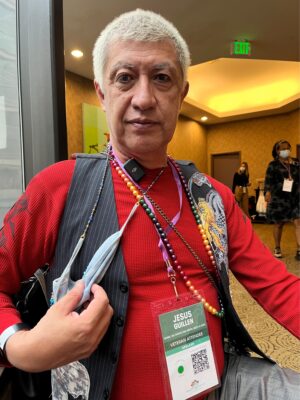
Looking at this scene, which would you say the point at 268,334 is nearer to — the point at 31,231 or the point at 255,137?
the point at 31,231

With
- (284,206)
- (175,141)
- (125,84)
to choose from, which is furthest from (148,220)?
(175,141)

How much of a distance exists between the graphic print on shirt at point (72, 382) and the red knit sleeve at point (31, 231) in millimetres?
209

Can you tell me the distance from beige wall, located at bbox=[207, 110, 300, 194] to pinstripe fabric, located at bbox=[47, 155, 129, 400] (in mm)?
8618

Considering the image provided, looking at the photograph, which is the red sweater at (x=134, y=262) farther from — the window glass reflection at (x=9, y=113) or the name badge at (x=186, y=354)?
the window glass reflection at (x=9, y=113)

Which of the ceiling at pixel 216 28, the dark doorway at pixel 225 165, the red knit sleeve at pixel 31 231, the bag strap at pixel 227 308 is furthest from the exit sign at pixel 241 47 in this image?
the dark doorway at pixel 225 165

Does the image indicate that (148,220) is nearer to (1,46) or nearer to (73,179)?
(73,179)

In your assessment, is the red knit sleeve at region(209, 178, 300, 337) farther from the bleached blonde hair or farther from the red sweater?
the bleached blonde hair

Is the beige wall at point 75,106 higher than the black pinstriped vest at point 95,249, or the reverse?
the beige wall at point 75,106

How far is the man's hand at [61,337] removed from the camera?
56 cm

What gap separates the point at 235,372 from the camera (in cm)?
87

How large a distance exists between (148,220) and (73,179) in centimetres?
22

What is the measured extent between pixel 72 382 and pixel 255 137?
31.1 ft

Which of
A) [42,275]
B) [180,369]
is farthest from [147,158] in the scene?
[180,369]

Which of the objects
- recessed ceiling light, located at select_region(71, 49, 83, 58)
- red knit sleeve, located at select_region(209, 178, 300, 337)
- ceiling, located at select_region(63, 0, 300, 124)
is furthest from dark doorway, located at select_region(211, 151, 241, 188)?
red knit sleeve, located at select_region(209, 178, 300, 337)
